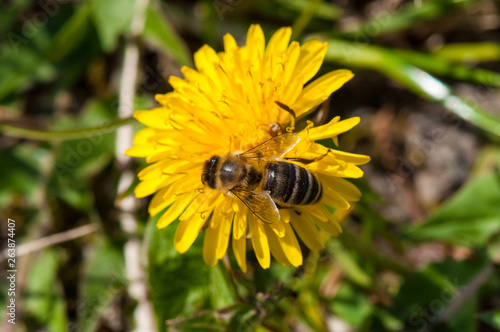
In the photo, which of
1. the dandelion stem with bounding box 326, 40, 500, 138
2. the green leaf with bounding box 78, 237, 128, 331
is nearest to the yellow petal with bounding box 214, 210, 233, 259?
the green leaf with bounding box 78, 237, 128, 331

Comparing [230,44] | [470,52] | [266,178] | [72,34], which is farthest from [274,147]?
[72,34]

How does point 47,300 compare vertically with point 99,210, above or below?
below

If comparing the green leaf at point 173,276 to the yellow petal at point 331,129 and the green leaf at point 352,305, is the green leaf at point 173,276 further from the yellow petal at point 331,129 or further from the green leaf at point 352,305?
the green leaf at point 352,305

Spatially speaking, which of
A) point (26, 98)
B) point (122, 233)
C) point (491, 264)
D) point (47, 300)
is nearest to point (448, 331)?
point (491, 264)

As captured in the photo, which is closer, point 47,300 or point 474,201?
point 474,201

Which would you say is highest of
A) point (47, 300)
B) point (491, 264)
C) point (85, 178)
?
point (85, 178)

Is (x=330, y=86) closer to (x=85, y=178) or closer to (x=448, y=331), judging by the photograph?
(x=448, y=331)

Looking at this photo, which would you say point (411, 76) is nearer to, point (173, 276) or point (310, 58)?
point (310, 58)

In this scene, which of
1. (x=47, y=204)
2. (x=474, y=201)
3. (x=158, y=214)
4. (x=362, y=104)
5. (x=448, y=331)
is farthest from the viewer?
A: (x=362, y=104)
